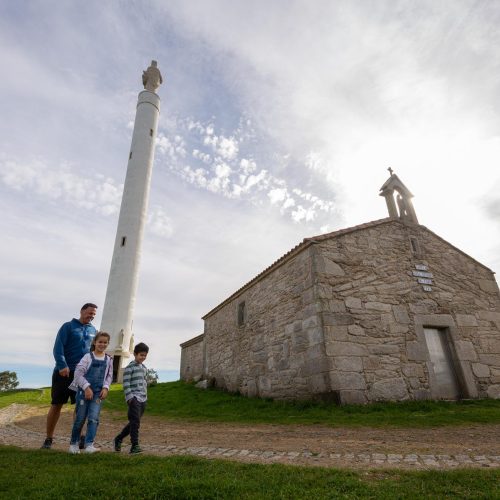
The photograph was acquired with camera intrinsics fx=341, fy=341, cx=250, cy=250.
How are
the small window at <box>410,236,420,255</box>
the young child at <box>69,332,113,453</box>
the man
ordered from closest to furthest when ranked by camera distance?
1. the young child at <box>69,332,113,453</box>
2. the man
3. the small window at <box>410,236,420,255</box>

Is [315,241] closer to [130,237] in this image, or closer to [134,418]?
[134,418]

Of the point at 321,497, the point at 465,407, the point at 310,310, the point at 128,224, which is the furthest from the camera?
the point at 128,224

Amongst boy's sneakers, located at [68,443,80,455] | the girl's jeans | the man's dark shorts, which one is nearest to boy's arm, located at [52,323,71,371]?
the man's dark shorts

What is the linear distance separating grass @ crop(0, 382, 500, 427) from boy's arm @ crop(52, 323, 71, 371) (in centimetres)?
482

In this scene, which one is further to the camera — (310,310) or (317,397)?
(310,310)

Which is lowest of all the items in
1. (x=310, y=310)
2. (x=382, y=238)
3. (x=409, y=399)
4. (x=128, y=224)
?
(x=409, y=399)

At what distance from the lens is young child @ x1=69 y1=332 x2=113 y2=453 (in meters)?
4.50

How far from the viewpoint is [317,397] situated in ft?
27.8

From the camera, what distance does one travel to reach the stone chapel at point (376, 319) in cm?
876

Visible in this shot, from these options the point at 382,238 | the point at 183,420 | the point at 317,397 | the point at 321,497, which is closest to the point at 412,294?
the point at 382,238

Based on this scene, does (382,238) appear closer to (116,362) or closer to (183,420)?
(183,420)

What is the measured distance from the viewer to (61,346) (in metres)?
4.91

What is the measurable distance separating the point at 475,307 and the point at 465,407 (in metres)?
4.10

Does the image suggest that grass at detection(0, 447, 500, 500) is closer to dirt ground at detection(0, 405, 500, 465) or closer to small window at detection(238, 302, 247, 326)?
dirt ground at detection(0, 405, 500, 465)
